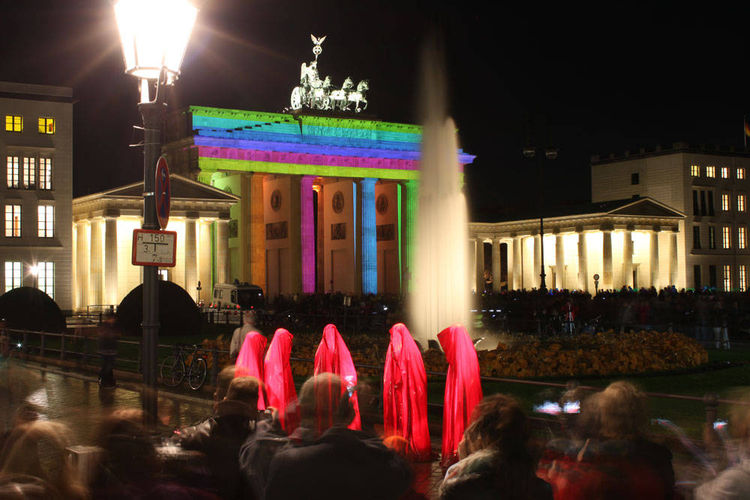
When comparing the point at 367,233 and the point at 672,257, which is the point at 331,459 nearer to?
the point at 367,233

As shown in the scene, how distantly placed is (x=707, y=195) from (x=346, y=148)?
4049cm

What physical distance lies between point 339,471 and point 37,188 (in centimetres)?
5991

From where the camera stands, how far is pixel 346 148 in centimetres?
7712

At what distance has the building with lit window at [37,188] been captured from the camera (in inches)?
2320

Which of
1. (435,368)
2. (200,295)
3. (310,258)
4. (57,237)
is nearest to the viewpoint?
(435,368)

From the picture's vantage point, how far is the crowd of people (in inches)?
196

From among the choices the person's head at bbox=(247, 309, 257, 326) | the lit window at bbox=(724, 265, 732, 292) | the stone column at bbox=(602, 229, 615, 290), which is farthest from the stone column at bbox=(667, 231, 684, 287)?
the person's head at bbox=(247, 309, 257, 326)

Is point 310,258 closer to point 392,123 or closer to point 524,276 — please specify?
point 392,123

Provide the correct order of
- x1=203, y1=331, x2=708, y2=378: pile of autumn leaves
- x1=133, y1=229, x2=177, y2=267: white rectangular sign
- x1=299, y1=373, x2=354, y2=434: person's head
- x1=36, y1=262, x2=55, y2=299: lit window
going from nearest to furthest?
x1=299, y1=373, x2=354, y2=434: person's head < x1=133, y1=229, x2=177, y2=267: white rectangular sign < x1=203, y1=331, x2=708, y2=378: pile of autumn leaves < x1=36, y1=262, x2=55, y2=299: lit window

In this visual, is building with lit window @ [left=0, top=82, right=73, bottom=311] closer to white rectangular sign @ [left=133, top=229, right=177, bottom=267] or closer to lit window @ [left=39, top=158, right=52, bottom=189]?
lit window @ [left=39, top=158, right=52, bottom=189]

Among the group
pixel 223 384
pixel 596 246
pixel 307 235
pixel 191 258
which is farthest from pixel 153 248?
pixel 596 246

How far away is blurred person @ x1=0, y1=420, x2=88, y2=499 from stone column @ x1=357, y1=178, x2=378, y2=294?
236ft

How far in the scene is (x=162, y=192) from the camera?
9625 millimetres

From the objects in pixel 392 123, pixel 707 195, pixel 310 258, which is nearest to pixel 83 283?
pixel 310 258
